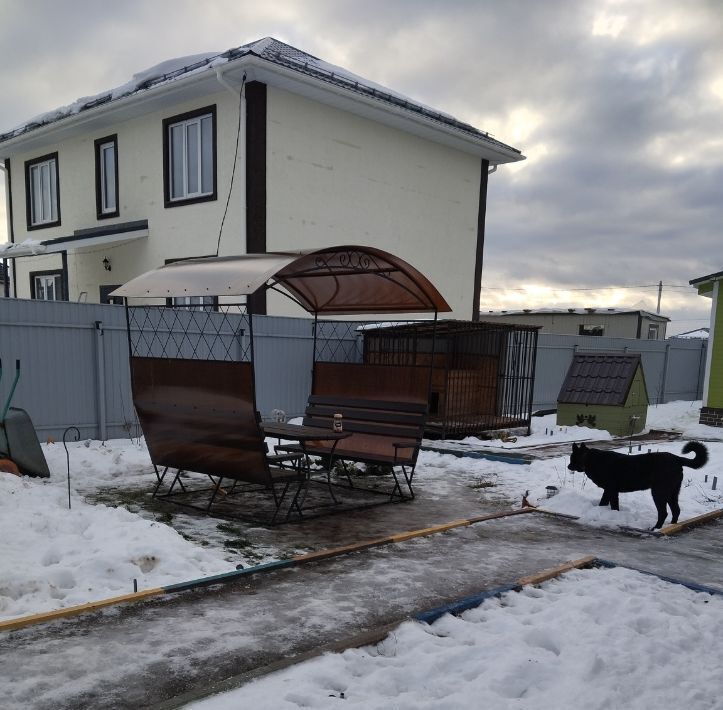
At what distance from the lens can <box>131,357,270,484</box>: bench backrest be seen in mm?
5586

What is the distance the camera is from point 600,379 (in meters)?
13.5

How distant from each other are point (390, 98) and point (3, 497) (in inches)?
494

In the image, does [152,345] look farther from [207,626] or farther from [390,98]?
[390,98]

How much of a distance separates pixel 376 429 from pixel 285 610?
3.80 metres

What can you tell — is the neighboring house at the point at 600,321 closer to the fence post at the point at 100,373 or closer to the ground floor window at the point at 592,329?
the ground floor window at the point at 592,329

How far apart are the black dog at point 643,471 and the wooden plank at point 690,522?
81 mm

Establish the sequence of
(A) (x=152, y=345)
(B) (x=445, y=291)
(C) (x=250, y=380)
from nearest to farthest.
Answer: (C) (x=250, y=380) < (A) (x=152, y=345) < (B) (x=445, y=291)

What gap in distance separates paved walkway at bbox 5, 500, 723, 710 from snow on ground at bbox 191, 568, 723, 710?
321 mm

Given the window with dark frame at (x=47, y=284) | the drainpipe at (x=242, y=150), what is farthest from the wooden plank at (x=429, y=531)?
the window with dark frame at (x=47, y=284)

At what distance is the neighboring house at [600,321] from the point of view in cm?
3100

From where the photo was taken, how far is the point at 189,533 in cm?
545

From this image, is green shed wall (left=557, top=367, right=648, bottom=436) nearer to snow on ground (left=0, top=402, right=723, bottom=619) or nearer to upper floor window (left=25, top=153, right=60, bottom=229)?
snow on ground (left=0, top=402, right=723, bottom=619)

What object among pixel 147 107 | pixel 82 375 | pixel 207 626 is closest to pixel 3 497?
pixel 207 626

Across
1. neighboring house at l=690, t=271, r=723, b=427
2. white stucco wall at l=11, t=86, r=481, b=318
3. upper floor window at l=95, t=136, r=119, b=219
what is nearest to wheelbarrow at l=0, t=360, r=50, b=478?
white stucco wall at l=11, t=86, r=481, b=318
